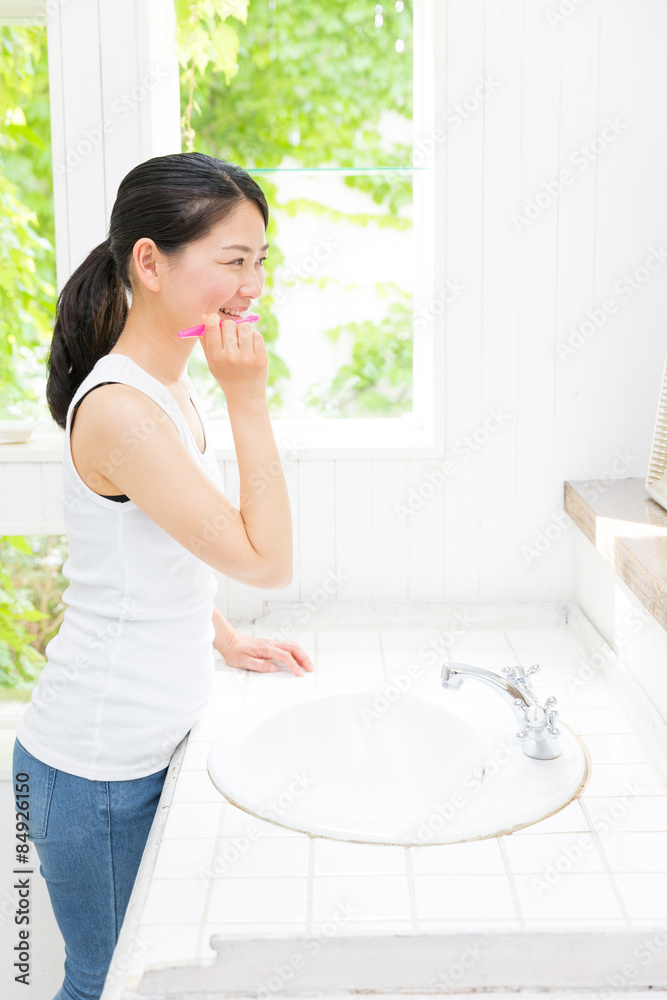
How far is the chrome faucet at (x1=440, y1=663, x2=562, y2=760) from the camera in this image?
3.74 feet

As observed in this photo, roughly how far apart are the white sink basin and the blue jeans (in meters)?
0.13

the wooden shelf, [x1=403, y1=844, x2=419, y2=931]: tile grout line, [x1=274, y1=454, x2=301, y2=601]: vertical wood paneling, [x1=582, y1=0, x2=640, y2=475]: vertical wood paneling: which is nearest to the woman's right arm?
[x1=403, y1=844, x2=419, y2=931]: tile grout line

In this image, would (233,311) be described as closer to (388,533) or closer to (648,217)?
(388,533)

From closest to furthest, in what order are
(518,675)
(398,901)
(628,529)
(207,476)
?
(398,901), (207,476), (518,675), (628,529)

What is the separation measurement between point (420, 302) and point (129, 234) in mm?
768

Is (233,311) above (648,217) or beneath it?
beneath

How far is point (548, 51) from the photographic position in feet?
5.31

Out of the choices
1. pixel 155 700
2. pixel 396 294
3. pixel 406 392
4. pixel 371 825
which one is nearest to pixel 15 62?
pixel 396 294

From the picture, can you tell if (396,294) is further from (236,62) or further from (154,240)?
(154,240)

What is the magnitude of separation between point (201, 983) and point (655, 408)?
1307mm

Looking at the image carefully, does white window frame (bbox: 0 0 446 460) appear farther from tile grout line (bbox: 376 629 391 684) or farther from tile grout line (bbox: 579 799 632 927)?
tile grout line (bbox: 579 799 632 927)

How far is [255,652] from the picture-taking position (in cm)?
150

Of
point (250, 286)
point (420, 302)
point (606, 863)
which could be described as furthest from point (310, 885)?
point (420, 302)

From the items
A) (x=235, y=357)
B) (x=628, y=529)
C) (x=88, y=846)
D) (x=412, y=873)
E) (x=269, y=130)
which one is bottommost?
(x=88, y=846)
